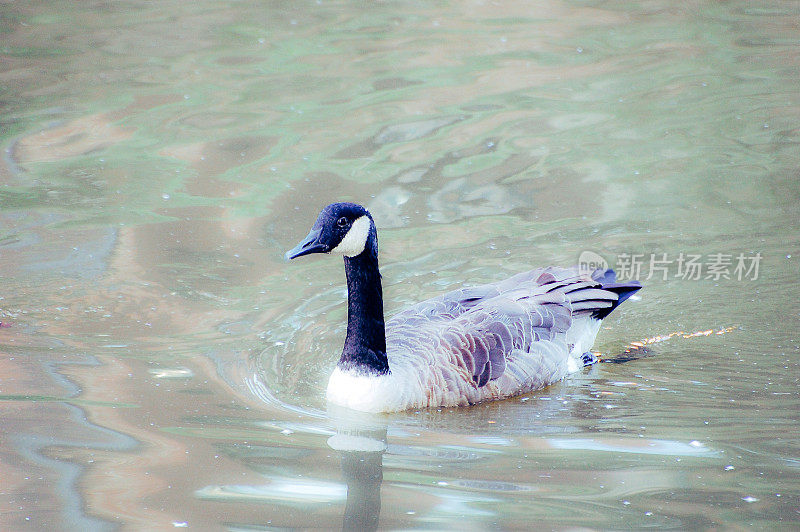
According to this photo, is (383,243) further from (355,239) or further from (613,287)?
(355,239)

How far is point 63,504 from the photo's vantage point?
179 inches

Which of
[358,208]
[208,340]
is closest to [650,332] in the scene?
[358,208]

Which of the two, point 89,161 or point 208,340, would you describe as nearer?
point 208,340

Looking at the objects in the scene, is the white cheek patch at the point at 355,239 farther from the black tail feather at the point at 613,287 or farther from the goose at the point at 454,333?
the black tail feather at the point at 613,287

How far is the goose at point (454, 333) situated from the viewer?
5.90 metres

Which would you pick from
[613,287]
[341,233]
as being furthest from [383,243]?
[341,233]

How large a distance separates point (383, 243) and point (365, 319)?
267 cm

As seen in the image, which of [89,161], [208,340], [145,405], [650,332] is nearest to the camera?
[145,405]

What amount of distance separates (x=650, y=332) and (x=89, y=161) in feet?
20.2

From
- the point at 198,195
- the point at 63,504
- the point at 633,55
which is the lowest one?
the point at 63,504

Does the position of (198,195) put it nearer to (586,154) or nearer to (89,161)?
(89,161)

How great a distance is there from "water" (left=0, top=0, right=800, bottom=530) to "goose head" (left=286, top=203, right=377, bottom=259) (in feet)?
3.35

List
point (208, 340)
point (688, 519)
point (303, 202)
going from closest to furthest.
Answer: point (688, 519) < point (208, 340) < point (303, 202)

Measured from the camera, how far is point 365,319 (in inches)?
234
